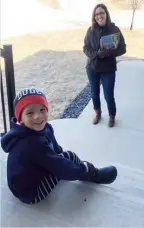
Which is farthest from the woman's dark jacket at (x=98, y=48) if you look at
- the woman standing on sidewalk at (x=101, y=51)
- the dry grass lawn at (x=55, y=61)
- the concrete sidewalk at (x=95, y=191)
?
the dry grass lawn at (x=55, y=61)

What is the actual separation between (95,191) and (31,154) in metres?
0.43

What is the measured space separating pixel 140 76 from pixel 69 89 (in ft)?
3.05

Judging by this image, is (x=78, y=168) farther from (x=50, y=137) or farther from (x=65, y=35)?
(x=65, y=35)

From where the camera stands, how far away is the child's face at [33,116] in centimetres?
144

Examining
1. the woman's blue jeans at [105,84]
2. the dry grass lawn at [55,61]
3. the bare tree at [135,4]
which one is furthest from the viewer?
the bare tree at [135,4]

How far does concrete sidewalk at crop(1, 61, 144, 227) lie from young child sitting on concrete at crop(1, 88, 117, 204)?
0.30 feet

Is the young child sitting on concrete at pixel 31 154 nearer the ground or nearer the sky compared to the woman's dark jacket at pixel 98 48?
nearer the ground

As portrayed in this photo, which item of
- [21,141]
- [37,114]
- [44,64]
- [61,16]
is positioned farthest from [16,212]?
[61,16]

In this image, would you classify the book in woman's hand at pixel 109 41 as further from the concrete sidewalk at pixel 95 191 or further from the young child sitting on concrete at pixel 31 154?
the young child sitting on concrete at pixel 31 154

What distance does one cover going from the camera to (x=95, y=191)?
5.33 ft

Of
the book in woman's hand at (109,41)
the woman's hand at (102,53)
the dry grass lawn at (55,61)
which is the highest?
the book in woman's hand at (109,41)

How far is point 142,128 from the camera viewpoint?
273 cm

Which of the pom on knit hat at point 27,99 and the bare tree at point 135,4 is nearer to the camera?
the pom on knit hat at point 27,99

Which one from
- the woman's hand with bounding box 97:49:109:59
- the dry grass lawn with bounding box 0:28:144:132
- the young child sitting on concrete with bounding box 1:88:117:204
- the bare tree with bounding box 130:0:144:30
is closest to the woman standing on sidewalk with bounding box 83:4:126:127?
the woman's hand with bounding box 97:49:109:59
